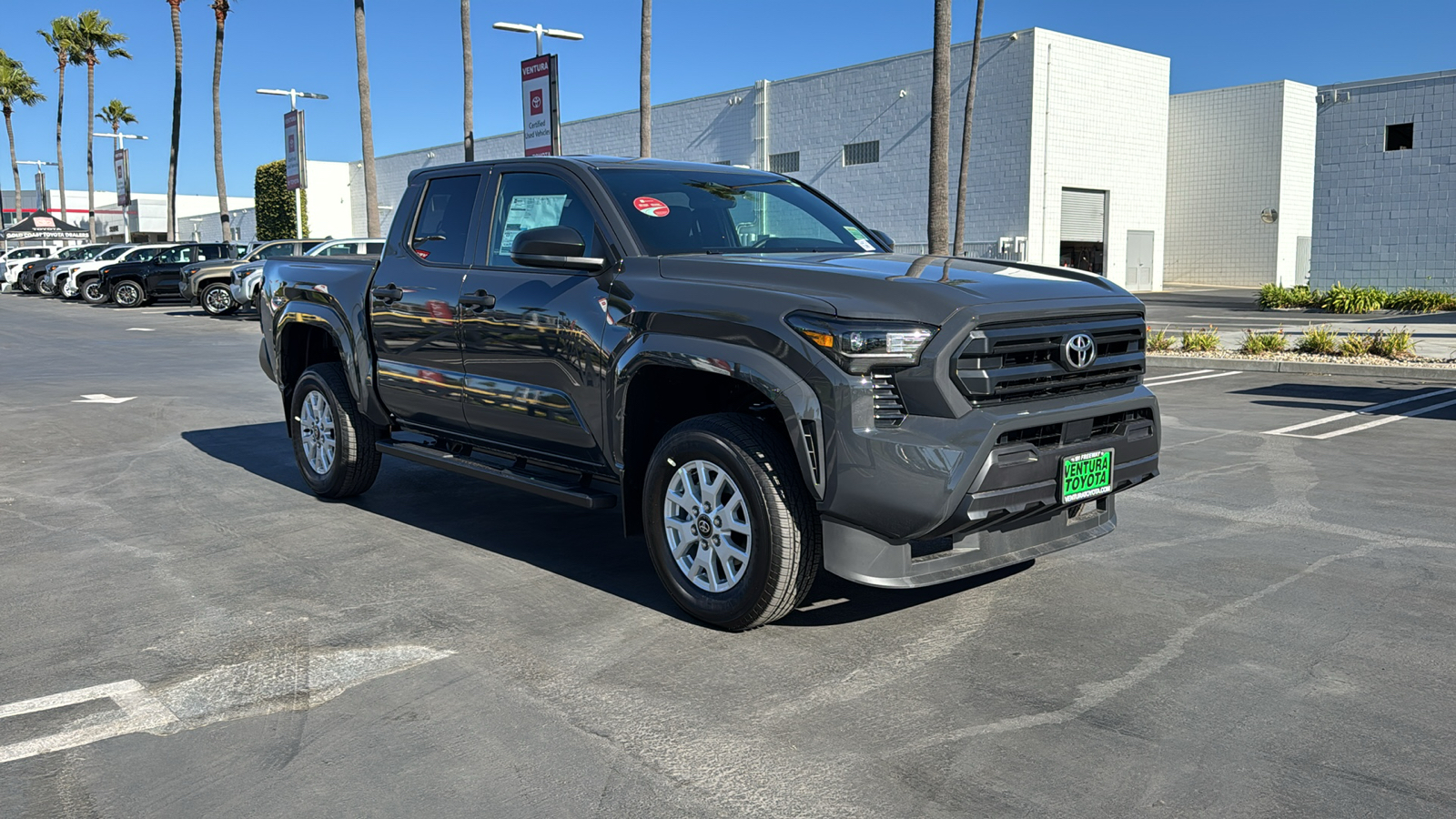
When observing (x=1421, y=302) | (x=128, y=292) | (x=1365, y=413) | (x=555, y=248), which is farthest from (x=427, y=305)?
(x=128, y=292)

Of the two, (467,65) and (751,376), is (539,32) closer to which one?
(467,65)

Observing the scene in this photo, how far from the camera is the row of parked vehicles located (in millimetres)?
27750

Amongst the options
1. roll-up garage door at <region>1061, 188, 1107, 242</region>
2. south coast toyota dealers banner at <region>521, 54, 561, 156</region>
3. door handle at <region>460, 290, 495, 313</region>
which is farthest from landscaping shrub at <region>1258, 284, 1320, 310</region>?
door handle at <region>460, 290, 495, 313</region>

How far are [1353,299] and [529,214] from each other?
26.4 metres

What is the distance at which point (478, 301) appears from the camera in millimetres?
5984

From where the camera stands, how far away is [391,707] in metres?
4.09

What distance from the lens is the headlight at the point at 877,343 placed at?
4277mm

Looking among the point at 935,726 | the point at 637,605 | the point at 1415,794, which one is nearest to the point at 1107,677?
the point at 935,726

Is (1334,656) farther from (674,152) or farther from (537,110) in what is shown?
(674,152)

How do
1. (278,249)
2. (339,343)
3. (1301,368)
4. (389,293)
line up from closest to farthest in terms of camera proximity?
(389,293), (339,343), (1301,368), (278,249)

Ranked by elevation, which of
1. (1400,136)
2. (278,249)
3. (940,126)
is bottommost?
(278,249)

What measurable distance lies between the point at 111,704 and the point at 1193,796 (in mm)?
3547

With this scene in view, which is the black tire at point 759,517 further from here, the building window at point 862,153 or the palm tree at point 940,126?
the building window at point 862,153

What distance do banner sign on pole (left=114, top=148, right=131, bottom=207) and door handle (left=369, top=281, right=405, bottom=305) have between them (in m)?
56.4
